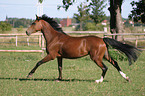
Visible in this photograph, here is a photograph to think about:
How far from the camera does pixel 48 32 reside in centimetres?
721

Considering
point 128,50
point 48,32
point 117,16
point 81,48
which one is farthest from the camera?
point 117,16

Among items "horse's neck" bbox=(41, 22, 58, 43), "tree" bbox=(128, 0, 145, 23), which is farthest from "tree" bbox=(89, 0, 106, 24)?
"horse's neck" bbox=(41, 22, 58, 43)

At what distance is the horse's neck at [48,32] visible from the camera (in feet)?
23.4

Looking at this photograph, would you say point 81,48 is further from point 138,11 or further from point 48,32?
point 138,11

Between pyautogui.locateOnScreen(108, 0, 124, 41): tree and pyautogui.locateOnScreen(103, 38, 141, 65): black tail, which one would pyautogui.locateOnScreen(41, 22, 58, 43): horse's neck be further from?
pyautogui.locateOnScreen(108, 0, 124, 41): tree

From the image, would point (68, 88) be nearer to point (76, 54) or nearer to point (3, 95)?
point (76, 54)

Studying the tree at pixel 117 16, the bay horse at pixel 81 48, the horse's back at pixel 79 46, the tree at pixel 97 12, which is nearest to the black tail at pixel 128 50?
the bay horse at pixel 81 48

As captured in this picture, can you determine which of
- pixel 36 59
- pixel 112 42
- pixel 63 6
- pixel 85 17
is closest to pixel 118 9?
pixel 63 6

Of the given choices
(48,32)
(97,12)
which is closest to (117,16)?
(48,32)

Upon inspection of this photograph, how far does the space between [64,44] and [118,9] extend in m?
10.1

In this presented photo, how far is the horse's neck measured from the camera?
714 cm

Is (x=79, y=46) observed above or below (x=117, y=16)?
below

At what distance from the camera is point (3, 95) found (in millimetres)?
5121

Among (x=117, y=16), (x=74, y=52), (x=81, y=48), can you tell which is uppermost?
(x=117, y=16)
